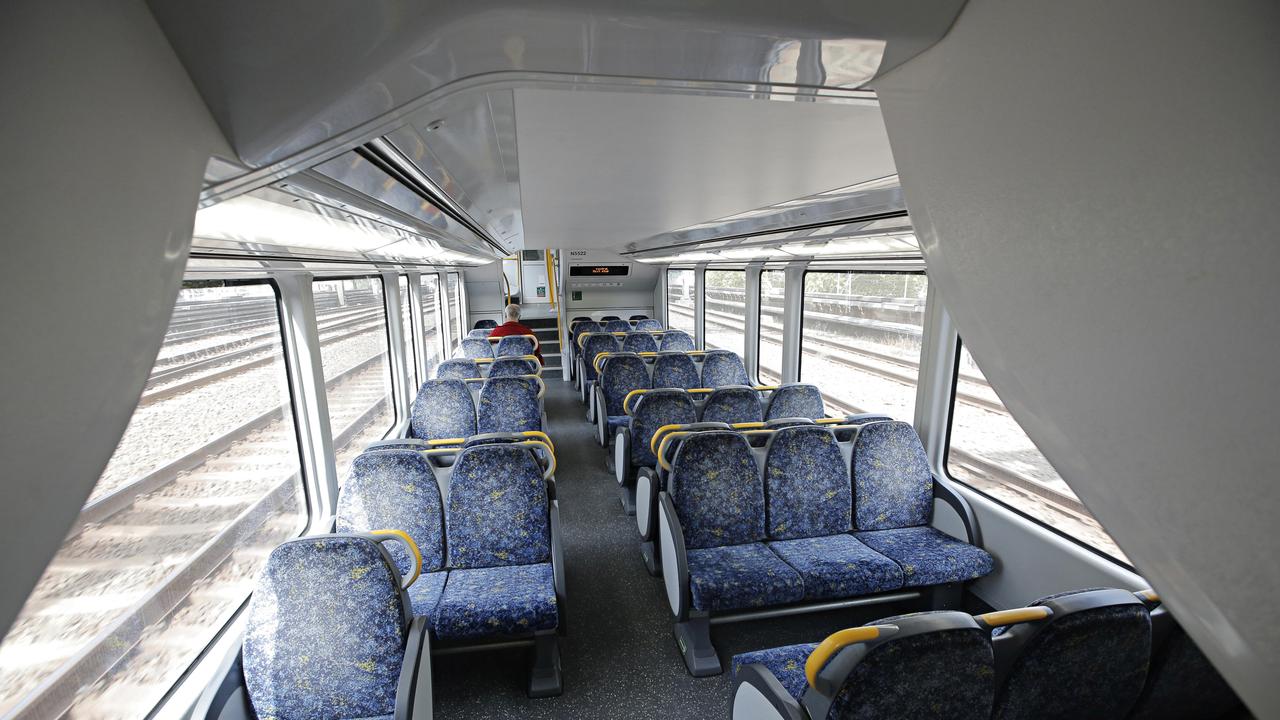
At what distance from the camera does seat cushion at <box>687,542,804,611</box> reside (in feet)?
8.73

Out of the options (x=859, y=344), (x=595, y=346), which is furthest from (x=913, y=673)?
(x=595, y=346)

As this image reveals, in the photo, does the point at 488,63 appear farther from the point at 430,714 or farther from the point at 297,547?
the point at 430,714

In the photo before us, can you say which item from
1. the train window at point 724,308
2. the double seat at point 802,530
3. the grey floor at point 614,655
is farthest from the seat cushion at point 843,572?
the train window at point 724,308

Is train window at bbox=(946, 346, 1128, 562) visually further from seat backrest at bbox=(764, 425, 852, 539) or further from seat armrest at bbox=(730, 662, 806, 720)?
seat armrest at bbox=(730, 662, 806, 720)

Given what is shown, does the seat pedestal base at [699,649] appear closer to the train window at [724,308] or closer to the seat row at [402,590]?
the seat row at [402,590]

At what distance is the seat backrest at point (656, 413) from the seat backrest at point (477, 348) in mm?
3399

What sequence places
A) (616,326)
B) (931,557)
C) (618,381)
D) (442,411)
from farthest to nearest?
(616,326), (618,381), (442,411), (931,557)

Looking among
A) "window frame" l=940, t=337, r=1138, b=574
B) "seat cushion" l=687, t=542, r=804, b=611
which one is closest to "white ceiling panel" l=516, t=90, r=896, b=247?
"seat cushion" l=687, t=542, r=804, b=611

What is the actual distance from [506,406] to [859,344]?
12.8 ft

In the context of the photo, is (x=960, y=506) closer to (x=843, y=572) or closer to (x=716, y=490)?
(x=843, y=572)

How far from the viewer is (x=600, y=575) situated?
11.9 feet

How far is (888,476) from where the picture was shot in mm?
3307

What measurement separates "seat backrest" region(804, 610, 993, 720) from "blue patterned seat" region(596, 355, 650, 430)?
4.20m

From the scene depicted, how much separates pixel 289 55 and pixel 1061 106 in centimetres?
63
